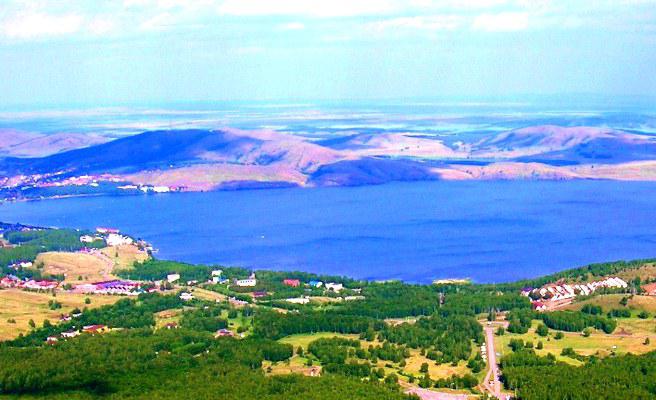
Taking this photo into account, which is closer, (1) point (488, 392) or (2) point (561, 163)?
(1) point (488, 392)

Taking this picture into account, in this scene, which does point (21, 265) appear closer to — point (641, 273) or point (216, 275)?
point (216, 275)

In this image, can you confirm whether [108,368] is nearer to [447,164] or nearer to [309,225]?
[309,225]

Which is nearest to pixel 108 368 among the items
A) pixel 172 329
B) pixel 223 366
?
pixel 223 366

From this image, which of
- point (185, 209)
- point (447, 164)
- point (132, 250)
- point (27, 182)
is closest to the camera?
point (132, 250)

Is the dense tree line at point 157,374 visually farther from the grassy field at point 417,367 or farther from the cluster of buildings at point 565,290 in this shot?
the cluster of buildings at point 565,290

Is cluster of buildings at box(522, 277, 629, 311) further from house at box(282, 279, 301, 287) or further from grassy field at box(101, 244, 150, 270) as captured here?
grassy field at box(101, 244, 150, 270)

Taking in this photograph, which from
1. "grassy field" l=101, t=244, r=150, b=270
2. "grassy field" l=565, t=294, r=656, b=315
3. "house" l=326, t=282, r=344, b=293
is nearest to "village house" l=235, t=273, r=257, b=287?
"house" l=326, t=282, r=344, b=293
